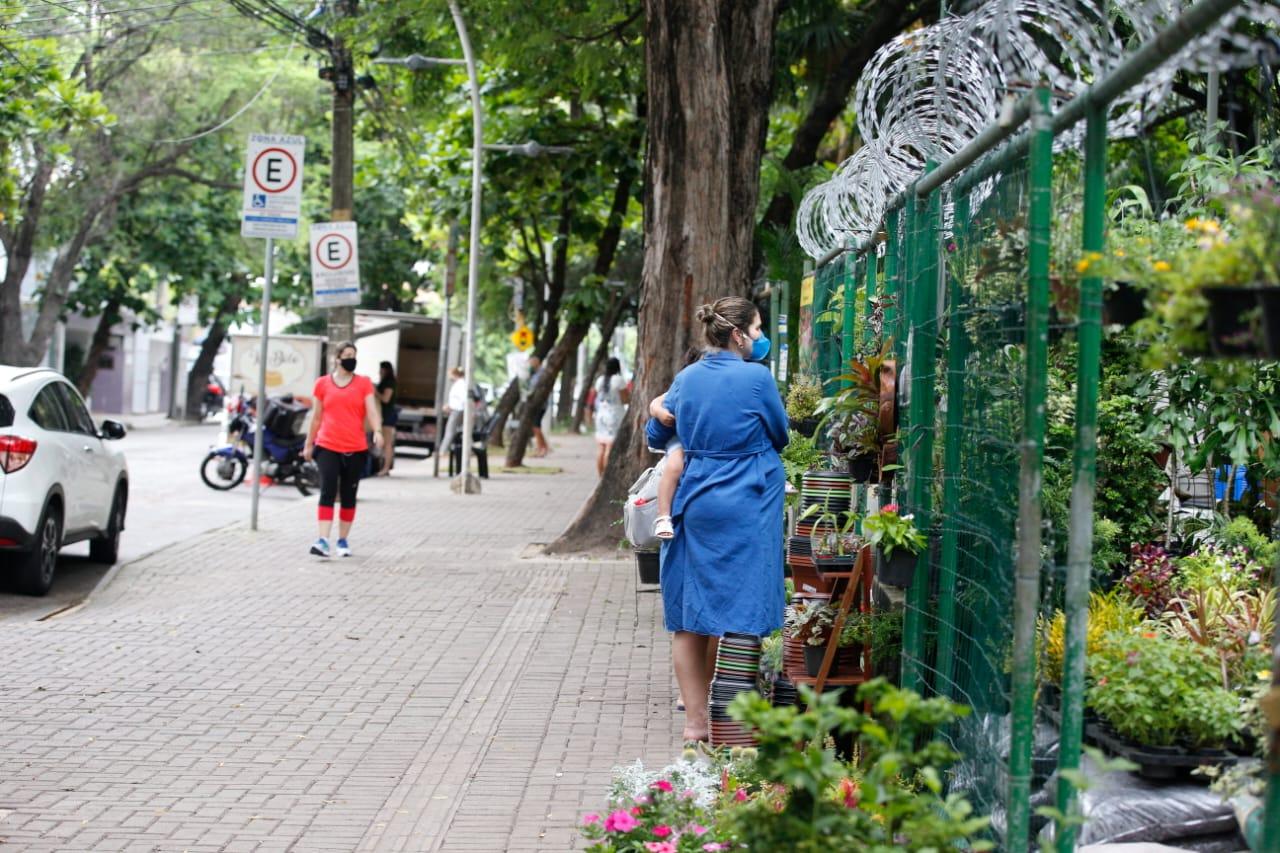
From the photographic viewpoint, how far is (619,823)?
4.35 metres

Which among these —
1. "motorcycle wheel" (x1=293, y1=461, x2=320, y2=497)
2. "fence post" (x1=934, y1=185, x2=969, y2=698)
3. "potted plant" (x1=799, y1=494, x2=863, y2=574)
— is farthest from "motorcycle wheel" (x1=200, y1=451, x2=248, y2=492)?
"fence post" (x1=934, y1=185, x2=969, y2=698)

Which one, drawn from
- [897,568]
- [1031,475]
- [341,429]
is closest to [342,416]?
[341,429]

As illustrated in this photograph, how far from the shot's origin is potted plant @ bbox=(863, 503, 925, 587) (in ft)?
17.7

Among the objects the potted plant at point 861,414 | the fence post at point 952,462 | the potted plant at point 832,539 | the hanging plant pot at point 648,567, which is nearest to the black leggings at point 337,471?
the hanging plant pot at point 648,567

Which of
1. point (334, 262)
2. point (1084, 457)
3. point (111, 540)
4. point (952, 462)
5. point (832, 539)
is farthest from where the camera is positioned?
point (334, 262)

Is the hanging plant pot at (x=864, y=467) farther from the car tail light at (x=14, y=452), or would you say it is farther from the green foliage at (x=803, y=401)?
the car tail light at (x=14, y=452)

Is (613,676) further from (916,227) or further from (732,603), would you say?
(916,227)

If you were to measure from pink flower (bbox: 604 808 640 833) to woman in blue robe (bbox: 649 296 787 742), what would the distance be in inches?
87.4

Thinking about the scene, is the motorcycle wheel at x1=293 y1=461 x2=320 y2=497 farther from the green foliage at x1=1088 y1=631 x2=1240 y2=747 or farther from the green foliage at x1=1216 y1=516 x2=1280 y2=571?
the green foliage at x1=1088 y1=631 x2=1240 y2=747

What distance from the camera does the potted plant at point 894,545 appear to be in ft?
→ 17.7

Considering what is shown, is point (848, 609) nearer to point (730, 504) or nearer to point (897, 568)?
point (730, 504)

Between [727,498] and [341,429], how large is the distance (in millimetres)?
7559

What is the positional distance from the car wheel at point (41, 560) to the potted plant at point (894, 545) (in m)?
7.65

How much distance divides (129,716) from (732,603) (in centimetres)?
301
